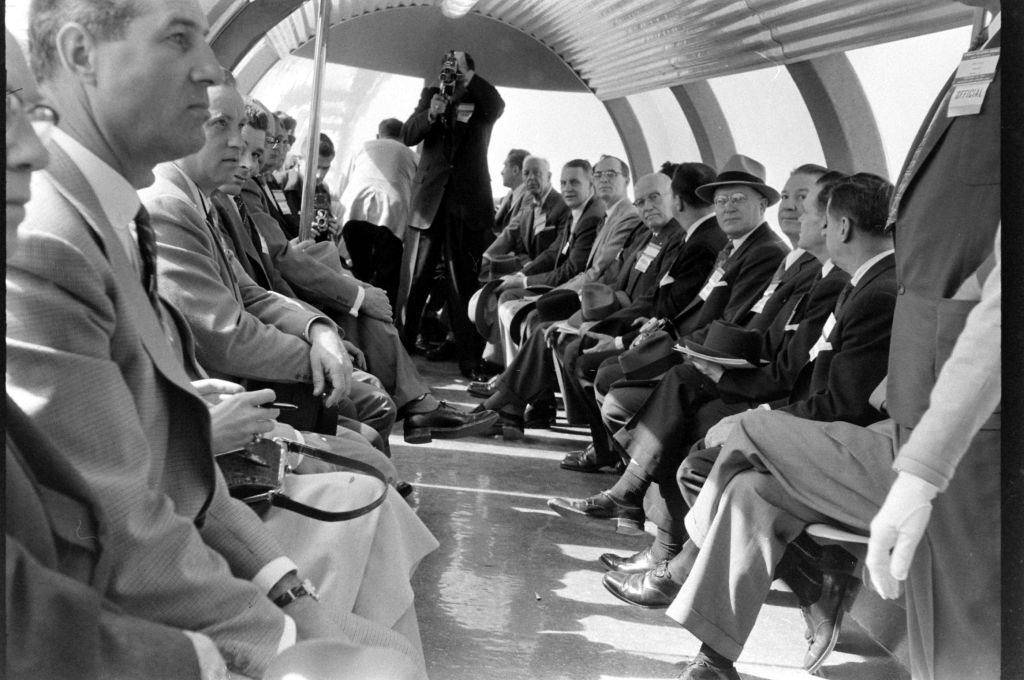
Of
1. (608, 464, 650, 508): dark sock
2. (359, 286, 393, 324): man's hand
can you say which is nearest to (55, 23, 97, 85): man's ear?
(359, 286, 393, 324): man's hand

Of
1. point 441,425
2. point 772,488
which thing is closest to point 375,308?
point 441,425

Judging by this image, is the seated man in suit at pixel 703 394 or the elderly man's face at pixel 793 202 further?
the elderly man's face at pixel 793 202

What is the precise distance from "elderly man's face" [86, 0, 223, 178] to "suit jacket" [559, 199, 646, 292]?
559cm

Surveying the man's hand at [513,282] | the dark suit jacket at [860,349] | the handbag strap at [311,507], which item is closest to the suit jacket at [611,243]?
the man's hand at [513,282]

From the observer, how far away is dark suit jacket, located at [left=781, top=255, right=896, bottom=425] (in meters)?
2.97

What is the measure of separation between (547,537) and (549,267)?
4.22 metres

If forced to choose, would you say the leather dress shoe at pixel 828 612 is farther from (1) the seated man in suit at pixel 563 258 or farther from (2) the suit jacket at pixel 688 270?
(1) the seated man in suit at pixel 563 258

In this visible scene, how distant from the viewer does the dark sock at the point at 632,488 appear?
180 inches

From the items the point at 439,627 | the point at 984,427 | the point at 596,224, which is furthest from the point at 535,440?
the point at 984,427

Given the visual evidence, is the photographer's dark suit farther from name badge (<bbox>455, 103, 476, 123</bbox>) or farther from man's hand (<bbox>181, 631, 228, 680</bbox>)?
man's hand (<bbox>181, 631, 228, 680</bbox>)

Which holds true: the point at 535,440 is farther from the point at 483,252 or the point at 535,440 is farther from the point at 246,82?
the point at 246,82

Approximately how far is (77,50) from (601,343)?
4647 mm

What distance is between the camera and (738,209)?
17.3ft

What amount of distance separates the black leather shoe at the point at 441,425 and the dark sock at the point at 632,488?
0.63 metres
